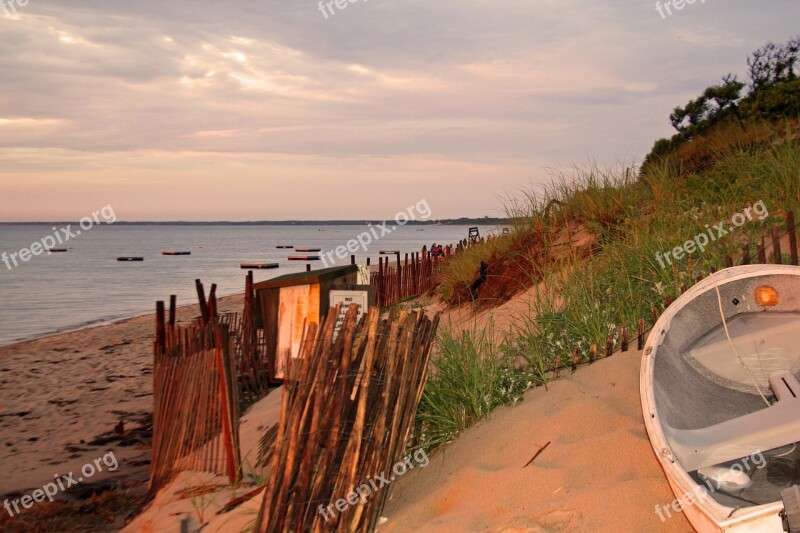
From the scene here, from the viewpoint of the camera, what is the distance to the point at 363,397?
139 inches

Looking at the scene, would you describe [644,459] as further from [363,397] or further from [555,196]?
[555,196]

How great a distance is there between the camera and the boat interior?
10.4 feet

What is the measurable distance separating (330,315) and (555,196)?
7.20 m

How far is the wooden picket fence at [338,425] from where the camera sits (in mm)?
3359

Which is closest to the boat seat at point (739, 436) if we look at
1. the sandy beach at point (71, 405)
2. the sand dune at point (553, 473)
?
the sand dune at point (553, 473)

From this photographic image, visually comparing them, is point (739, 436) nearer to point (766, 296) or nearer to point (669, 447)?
point (669, 447)

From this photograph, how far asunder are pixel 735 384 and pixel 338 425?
94.4 inches

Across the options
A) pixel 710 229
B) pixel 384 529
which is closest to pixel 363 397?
pixel 384 529

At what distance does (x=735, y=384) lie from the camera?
398 cm

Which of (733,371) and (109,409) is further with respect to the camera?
(109,409)

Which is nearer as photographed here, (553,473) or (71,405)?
(553,473)

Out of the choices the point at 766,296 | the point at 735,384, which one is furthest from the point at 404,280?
the point at 766,296

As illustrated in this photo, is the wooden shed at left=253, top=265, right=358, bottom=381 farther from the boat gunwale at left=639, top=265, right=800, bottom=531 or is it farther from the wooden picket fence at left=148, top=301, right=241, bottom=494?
the boat gunwale at left=639, top=265, right=800, bottom=531

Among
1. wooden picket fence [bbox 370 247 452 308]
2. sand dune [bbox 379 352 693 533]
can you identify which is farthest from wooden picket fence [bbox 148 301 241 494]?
wooden picket fence [bbox 370 247 452 308]
